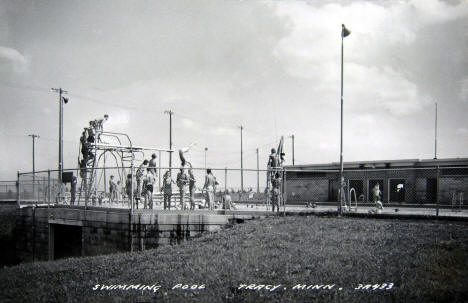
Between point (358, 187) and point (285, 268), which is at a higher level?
point (358, 187)

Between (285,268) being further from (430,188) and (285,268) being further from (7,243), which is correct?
(430,188)

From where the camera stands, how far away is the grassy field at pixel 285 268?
6.55 m

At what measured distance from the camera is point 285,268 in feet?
25.5

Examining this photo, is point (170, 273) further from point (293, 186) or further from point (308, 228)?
point (293, 186)

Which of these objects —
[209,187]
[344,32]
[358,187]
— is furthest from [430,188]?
[209,187]

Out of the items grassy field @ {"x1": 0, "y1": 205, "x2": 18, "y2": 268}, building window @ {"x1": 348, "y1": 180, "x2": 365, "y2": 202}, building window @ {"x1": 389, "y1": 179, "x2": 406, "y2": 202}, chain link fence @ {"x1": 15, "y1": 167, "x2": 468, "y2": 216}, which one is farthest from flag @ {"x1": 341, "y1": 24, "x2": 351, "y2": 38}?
grassy field @ {"x1": 0, "y1": 205, "x2": 18, "y2": 268}

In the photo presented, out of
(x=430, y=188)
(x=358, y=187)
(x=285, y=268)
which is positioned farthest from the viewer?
(x=358, y=187)

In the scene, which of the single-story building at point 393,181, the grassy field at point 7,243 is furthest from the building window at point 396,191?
the grassy field at point 7,243

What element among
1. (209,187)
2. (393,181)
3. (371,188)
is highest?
(209,187)

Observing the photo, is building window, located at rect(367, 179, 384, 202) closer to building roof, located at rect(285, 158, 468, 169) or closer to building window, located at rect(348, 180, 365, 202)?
building window, located at rect(348, 180, 365, 202)

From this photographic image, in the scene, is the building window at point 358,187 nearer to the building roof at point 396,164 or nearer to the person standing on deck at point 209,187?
the building roof at point 396,164

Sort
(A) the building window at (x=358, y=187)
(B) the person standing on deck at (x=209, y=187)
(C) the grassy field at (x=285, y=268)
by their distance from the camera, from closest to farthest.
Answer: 1. (C) the grassy field at (x=285, y=268)
2. (B) the person standing on deck at (x=209, y=187)
3. (A) the building window at (x=358, y=187)

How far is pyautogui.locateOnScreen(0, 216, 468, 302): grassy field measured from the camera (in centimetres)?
655

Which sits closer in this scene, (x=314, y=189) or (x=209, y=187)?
(x=209, y=187)
